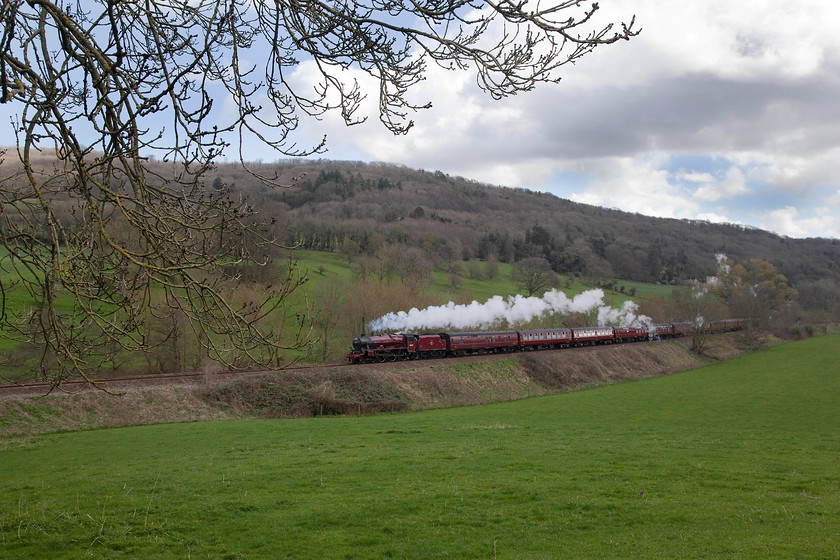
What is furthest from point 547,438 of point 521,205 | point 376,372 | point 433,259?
point 521,205

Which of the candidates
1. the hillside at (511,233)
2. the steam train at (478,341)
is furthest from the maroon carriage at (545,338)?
the hillside at (511,233)

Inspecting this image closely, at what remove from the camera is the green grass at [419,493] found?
798 centimetres

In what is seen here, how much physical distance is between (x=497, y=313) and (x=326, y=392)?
26.4 m

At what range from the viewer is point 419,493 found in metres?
10.6

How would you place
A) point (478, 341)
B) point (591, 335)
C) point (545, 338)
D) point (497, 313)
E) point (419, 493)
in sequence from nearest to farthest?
point (419, 493)
point (478, 341)
point (545, 338)
point (591, 335)
point (497, 313)

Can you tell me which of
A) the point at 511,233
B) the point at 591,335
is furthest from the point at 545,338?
the point at 511,233

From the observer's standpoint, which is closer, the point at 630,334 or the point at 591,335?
the point at 591,335

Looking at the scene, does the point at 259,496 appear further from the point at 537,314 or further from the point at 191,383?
the point at 537,314

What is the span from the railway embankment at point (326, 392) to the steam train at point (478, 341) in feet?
5.18

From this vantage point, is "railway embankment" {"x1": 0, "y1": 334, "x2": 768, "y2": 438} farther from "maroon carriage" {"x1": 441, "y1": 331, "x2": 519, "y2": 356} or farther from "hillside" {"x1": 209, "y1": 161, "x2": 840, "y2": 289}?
"hillside" {"x1": 209, "y1": 161, "x2": 840, "y2": 289}

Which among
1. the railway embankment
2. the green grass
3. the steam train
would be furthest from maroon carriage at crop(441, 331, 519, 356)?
the green grass

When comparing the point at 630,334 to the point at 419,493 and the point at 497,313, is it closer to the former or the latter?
the point at 497,313

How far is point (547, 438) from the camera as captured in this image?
59.3 ft

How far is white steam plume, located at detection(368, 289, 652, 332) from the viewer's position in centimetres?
4197
